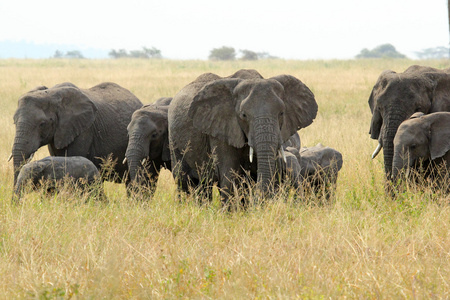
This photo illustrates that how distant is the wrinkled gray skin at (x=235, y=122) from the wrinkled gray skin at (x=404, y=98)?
38.9 inches

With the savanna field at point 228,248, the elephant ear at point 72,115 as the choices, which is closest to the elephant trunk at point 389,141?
the savanna field at point 228,248

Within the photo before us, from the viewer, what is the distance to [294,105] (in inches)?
298

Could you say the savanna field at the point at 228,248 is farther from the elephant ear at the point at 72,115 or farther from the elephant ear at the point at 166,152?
the elephant ear at the point at 72,115

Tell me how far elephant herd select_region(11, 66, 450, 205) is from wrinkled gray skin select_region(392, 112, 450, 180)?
11mm

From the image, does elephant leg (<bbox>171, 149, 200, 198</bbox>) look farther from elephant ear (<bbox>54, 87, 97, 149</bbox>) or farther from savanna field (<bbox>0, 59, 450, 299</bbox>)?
elephant ear (<bbox>54, 87, 97, 149</bbox>)

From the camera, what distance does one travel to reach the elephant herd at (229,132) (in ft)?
22.9

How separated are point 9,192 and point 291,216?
401 cm

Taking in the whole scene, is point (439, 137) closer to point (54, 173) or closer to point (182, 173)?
point (182, 173)

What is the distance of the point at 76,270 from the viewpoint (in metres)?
5.05

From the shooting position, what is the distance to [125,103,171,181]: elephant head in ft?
27.7

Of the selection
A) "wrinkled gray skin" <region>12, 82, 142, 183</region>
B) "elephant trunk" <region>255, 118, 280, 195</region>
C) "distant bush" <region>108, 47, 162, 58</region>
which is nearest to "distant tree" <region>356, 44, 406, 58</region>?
"distant bush" <region>108, 47, 162, 58</region>

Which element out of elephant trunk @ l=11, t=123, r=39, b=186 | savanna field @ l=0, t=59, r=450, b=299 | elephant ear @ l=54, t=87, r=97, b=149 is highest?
elephant ear @ l=54, t=87, r=97, b=149

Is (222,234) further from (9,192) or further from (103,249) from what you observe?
(9,192)

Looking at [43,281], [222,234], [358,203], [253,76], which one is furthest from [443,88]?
[43,281]
